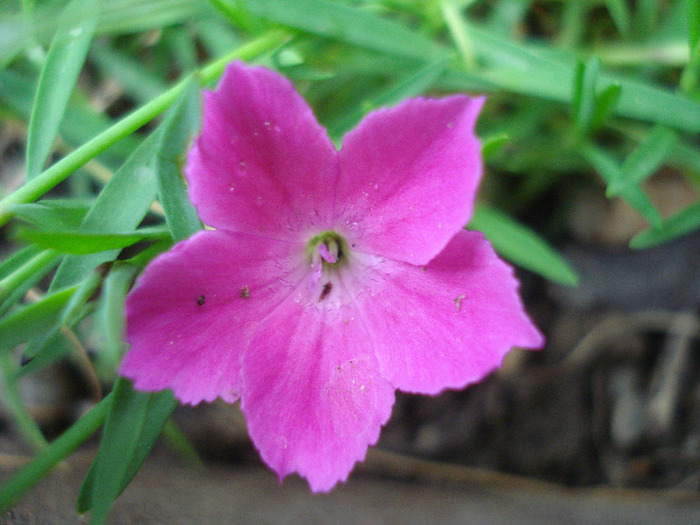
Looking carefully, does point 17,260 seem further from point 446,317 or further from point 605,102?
point 605,102

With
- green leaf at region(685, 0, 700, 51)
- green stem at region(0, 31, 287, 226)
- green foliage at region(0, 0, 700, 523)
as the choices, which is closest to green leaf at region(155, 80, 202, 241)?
green foliage at region(0, 0, 700, 523)

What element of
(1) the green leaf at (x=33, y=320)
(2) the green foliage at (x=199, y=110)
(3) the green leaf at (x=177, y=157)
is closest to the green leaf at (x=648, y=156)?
(2) the green foliage at (x=199, y=110)

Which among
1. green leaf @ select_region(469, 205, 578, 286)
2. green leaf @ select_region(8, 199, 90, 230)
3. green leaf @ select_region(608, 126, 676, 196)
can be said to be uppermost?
green leaf @ select_region(8, 199, 90, 230)

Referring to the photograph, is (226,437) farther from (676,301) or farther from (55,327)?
(676,301)

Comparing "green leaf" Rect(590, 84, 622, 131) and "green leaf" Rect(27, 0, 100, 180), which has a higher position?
"green leaf" Rect(27, 0, 100, 180)

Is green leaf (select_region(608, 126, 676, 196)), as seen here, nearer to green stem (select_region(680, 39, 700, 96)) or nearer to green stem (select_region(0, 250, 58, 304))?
green stem (select_region(680, 39, 700, 96))

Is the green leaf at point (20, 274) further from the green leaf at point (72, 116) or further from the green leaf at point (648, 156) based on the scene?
the green leaf at point (648, 156)

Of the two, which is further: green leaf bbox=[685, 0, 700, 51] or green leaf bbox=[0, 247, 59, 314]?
green leaf bbox=[685, 0, 700, 51]

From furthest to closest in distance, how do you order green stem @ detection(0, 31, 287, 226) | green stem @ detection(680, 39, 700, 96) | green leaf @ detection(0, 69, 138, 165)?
green leaf @ detection(0, 69, 138, 165) < green stem @ detection(680, 39, 700, 96) < green stem @ detection(0, 31, 287, 226)
